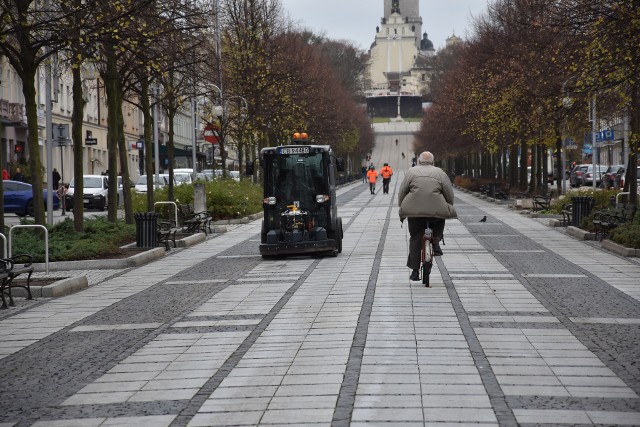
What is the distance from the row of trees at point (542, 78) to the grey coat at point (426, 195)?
22.2ft

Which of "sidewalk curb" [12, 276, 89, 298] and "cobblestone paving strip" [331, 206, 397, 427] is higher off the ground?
"cobblestone paving strip" [331, 206, 397, 427]

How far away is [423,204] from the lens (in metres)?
17.6

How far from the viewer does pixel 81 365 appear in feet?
37.0

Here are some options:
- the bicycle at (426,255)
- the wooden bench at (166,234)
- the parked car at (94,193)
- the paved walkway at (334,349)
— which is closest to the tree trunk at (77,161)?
the wooden bench at (166,234)

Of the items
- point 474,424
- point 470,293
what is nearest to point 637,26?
point 470,293

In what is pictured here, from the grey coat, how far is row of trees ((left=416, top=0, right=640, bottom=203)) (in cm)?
677

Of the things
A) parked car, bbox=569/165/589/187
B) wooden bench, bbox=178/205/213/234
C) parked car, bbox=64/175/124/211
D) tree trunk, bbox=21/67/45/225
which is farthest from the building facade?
parked car, bbox=569/165/589/187

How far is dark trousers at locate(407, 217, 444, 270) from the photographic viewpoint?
17719 mm

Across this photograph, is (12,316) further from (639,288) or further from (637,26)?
(637,26)

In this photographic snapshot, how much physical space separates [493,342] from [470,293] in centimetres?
474

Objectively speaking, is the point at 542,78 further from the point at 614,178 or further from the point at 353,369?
the point at 353,369

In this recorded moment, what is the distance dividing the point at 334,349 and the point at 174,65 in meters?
23.2

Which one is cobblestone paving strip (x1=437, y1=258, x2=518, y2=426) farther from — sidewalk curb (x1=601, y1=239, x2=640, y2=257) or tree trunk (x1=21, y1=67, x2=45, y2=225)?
tree trunk (x1=21, y1=67, x2=45, y2=225)

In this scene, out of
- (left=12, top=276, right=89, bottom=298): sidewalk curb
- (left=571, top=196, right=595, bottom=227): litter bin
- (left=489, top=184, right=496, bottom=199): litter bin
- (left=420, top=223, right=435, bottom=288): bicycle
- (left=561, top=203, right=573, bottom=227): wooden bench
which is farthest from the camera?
(left=489, top=184, right=496, bottom=199): litter bin
